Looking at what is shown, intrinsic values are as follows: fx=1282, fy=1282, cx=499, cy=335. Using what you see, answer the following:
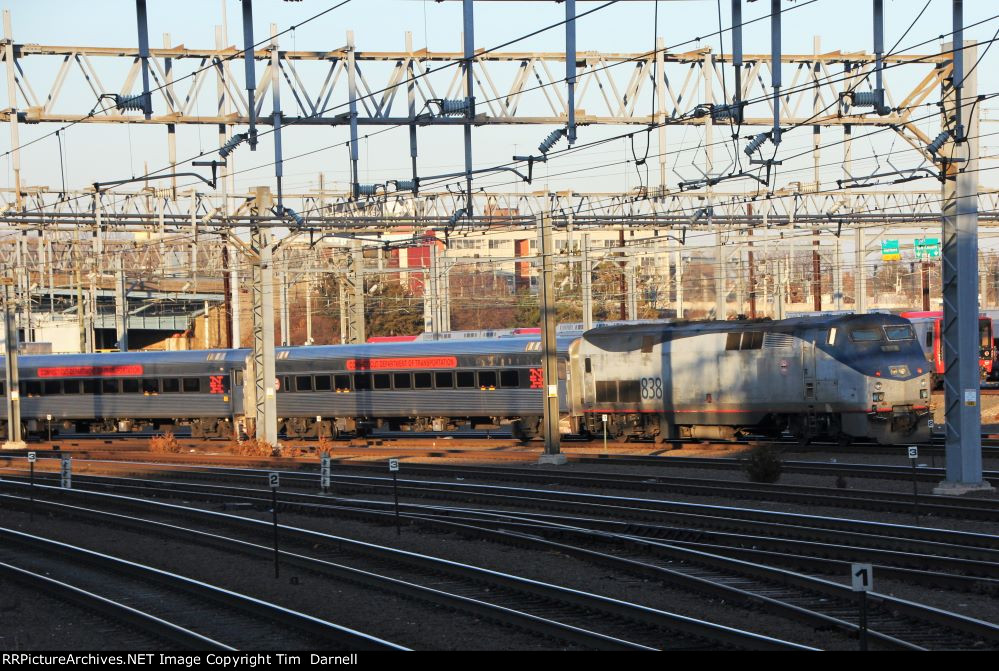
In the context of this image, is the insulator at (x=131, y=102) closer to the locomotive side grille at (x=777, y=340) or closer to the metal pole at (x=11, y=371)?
the locomotive side grille at (x=777, y=340)

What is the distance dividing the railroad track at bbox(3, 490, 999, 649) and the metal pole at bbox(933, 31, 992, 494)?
6.58 metres

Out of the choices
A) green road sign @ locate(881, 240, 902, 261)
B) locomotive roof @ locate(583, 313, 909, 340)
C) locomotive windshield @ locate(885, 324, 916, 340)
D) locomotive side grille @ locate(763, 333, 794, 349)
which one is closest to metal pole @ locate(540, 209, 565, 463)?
locomotive roof @ locate(583, 313, 909, 340)

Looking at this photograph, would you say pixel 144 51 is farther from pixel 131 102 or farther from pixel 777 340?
pixel 777 340

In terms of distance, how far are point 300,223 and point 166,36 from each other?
6748 millimetres

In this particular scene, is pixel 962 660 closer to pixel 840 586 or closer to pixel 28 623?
pixel 840 586

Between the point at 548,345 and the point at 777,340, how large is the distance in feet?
19.2

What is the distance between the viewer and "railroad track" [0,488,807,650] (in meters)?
12.0

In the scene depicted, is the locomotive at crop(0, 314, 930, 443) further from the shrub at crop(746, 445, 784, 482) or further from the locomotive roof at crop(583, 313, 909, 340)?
the shrub at crop(746, 445, 784, 482)

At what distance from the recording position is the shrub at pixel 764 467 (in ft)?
81.1

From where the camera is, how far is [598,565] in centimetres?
1694

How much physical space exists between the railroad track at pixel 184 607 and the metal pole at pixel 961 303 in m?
13.1

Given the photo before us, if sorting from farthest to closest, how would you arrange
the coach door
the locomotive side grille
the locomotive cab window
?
1. the locomotive side grille
2. the coach door
3. the locomotive cab window

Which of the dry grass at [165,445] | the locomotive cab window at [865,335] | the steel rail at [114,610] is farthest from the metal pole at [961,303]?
the dry grass at [165,445]

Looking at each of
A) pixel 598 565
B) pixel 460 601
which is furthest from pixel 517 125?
pixel 460 601
